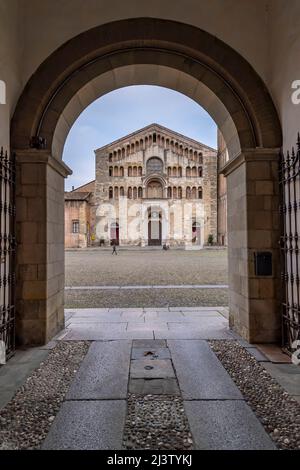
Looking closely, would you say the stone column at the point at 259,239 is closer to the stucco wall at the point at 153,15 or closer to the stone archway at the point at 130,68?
the stone archway at the point at 130,68

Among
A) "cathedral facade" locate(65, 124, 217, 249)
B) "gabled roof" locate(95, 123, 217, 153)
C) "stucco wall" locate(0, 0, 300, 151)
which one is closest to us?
"stucco wall" locate(0, 0, 300, 151)

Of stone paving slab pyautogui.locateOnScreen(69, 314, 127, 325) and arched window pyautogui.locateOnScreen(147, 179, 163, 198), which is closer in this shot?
stone paving slab pyautogui.locateOnScreen(69, 314, 127, 325)

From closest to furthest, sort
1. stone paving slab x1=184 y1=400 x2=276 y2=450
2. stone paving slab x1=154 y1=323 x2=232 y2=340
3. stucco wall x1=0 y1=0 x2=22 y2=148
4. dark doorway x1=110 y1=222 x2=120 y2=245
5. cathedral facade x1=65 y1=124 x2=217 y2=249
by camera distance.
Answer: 1. stone paving slab x1=184 y1=400 x2=276 y2=450
2. stucco wall x1=0 y1=0 x2=22 y2=148
3. stone paving slab x1=154 y1=323 x2=232 y2=340
4. dark doorway x1=110 y1=222 x2=120 y2=245
5. cathedral facade x1=65 y1=124 x2=217 y2=249

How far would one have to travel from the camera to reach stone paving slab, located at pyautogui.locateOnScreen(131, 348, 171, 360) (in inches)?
137

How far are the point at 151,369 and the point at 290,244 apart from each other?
2.26 m

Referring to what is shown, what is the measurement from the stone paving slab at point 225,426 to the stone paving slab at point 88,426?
21.2 inches

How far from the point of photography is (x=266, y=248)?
4.01 m

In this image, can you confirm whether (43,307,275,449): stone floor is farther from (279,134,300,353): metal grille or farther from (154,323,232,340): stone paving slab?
(279,134,300,353): metal grille

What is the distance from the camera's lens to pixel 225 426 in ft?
6.99

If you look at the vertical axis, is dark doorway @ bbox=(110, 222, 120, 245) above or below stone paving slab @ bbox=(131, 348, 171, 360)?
above

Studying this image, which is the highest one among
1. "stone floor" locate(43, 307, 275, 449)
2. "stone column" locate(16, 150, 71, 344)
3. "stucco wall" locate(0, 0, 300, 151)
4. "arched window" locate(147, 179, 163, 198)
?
"arched window" locate(147, 179, 163, 198)

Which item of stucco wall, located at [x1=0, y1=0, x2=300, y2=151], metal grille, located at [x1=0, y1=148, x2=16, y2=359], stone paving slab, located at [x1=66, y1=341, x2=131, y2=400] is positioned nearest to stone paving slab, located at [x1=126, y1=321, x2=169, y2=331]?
stone paving slab, located at [x1=66, y1=341, x2=131, y2=400]

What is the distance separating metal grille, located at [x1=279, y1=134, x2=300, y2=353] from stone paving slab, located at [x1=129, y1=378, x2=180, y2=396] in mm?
1656
